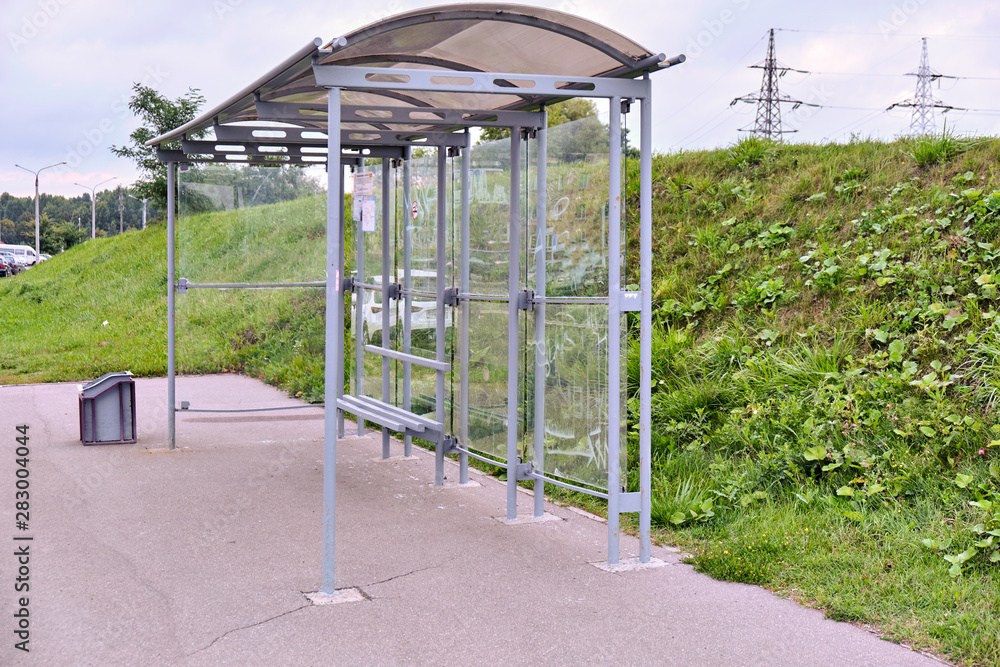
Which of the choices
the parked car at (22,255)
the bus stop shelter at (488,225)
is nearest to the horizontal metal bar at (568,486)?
the bus stop shelter at (488,225)

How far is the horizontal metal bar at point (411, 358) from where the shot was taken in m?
6.26

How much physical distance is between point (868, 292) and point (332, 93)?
177 inches

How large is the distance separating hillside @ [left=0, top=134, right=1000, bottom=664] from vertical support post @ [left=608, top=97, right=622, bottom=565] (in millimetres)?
490

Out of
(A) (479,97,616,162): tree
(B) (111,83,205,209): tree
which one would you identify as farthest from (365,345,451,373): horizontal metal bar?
(B) (111,83,205,209): tree

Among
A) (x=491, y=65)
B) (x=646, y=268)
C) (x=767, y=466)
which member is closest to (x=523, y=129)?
(x=491, y=65)

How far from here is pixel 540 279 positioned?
5547 millimetres

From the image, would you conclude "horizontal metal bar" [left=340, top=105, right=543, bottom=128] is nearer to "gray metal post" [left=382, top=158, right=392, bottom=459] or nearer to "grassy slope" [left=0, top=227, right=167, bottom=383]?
"gray metal post" [left=382, top=158, right=392, bottom=459]

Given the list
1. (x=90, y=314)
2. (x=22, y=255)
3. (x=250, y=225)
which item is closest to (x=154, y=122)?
(x=90, y=314)

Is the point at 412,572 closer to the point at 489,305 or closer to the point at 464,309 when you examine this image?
the point at 489,305

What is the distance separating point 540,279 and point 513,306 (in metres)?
0.25

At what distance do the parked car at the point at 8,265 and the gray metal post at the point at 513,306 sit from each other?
44.6 meters

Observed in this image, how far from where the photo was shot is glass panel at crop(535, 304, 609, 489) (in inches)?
206

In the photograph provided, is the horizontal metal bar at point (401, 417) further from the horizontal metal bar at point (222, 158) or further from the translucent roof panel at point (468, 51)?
the horizontal metal bar at point (222, 158)

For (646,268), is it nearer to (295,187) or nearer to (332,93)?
(332,93)
